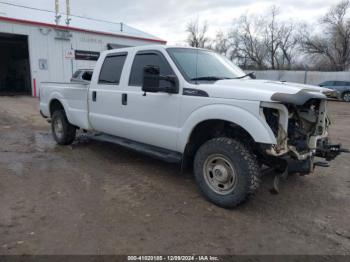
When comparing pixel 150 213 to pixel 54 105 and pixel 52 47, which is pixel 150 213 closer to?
pixel 54 105

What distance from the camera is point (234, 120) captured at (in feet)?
12.3

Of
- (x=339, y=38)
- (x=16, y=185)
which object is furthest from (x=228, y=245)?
(x=339, y=38)

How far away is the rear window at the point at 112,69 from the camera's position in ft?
18.1

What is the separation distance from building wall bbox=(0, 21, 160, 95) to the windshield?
17.8 m

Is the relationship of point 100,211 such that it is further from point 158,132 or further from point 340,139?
point 340,139

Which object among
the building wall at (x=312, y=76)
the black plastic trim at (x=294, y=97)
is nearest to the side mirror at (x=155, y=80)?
the black plastic trim at (x=294, y=97)

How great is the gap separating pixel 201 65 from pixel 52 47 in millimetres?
18642

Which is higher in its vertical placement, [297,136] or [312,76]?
[312,76]

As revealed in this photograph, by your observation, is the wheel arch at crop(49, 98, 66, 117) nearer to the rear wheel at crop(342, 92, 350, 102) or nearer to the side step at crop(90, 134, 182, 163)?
the side step at crop(90, 134, 182, 163)

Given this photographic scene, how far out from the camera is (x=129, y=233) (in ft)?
11.2

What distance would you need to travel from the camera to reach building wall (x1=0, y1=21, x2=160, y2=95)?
1967cm

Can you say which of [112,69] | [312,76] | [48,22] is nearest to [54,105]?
[112,69]

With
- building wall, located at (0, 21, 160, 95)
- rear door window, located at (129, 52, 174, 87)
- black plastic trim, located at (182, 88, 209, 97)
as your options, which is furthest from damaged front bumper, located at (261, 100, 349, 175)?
building wall, located at (0, 21, 160, 95)

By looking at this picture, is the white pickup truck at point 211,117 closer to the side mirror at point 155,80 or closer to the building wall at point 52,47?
the side mirror at point 155,80
